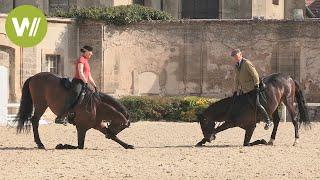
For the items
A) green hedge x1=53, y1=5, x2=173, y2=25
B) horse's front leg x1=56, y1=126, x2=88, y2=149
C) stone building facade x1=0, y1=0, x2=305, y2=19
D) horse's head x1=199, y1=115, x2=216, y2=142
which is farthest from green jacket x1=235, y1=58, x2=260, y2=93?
stone building facade x1=0, y1=0, x2=305, y2=19

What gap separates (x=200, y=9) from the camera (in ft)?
131

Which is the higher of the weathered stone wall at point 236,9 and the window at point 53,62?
the weathered stone wall at point 236,9

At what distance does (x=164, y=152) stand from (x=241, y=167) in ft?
8.69

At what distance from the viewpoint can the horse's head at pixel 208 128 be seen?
17.7 metres

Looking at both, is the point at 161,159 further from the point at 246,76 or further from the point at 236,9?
the point at 236,9

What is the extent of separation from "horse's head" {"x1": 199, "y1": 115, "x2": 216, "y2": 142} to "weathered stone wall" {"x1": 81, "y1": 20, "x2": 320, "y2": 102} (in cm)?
1398

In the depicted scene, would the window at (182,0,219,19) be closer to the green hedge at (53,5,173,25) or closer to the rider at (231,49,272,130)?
the green hedge at (53,5,173,25)

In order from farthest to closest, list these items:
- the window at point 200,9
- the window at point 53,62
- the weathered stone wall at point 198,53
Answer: the window at point 200,9 < the window at point 53,62 < the weathered stone wall at point 198,53

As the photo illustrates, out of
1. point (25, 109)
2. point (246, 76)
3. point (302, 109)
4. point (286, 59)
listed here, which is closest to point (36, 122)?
point (25, 109)

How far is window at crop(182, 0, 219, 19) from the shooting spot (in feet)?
129

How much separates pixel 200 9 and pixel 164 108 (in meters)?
12.9

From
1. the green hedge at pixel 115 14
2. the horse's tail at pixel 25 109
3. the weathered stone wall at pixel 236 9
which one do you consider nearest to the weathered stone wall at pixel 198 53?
the green hedge at pixel 115 14

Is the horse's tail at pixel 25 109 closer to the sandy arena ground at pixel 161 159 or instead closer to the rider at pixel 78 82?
the sandy arena ground at pixel 161 159

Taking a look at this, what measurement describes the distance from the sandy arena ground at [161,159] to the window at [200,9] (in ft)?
63.7
